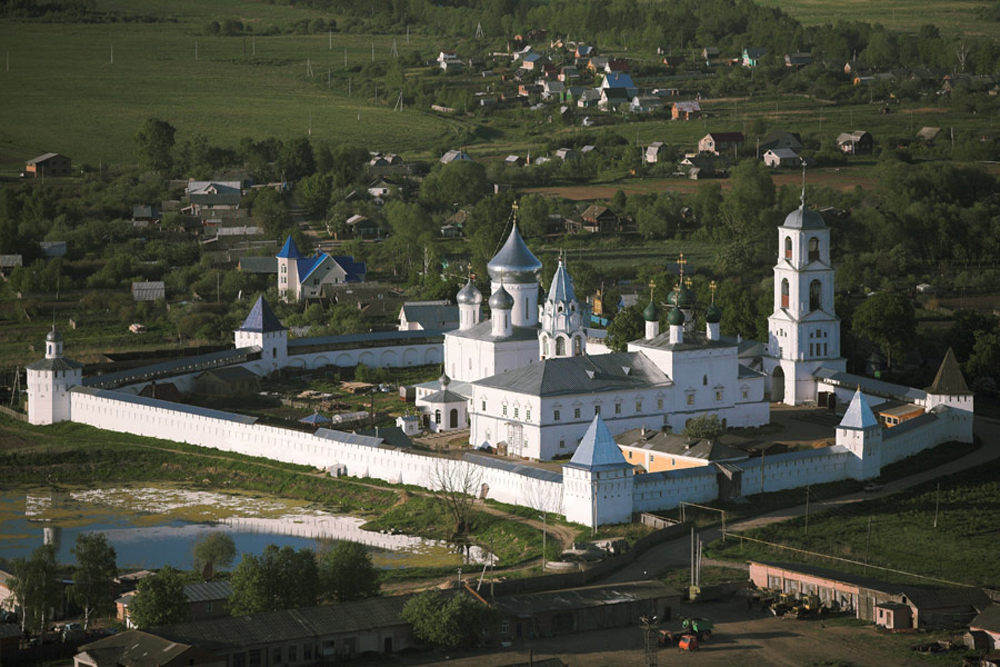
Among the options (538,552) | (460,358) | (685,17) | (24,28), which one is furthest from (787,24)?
(538,552)

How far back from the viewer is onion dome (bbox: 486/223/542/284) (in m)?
54.5

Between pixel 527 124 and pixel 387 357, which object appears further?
pixel 527 124

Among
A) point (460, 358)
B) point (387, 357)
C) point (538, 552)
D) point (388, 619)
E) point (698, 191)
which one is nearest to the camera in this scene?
point (388, 619)

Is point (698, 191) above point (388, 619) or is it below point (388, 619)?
above

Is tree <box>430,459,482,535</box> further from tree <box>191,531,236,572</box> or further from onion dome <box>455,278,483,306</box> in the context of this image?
onion dome <box>455,278,483,306</box>

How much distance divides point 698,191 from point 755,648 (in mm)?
53211

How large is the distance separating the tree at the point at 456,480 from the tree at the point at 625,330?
12212 millimetres

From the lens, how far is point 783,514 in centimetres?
4350

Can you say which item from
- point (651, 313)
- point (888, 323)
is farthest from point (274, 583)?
point (888, 323)

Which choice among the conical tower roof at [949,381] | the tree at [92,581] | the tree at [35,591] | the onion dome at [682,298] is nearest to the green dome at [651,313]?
the onion dome at [682,298]

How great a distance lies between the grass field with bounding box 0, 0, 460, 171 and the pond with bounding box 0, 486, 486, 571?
55.4 metres

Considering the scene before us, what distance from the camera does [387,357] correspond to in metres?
61.2

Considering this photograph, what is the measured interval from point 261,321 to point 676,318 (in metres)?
14.7

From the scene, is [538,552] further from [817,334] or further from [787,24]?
[787,24]
